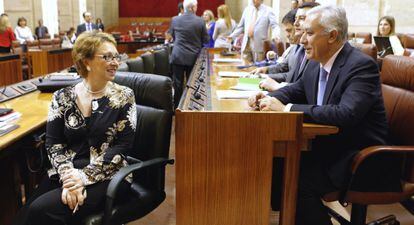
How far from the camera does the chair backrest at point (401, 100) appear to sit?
219 cm

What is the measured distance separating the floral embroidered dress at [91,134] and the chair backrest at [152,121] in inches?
6.5

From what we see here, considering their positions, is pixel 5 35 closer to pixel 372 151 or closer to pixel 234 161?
pixel 234 161

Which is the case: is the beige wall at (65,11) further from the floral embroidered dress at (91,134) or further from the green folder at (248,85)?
the floral embroidered dress at (91,134)

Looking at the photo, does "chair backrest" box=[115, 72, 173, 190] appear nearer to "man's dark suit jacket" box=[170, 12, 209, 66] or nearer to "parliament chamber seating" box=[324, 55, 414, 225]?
"parliament chamber seating" box=[324, 55, 414, 225]

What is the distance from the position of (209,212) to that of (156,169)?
34 centimetres

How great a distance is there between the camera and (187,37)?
249 inches

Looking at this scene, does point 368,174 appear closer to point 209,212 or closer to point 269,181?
point 269,181

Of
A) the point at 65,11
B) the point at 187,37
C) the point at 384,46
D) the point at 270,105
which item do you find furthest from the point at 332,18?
the point at 65,11

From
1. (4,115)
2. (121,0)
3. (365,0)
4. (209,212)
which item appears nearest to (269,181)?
(209,212)

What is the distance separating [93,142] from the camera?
81.1 inches

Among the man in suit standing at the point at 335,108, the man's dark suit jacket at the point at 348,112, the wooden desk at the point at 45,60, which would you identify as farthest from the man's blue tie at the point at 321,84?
the wooden desk at the point at 45,60

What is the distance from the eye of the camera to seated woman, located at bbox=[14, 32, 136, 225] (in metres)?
1.98

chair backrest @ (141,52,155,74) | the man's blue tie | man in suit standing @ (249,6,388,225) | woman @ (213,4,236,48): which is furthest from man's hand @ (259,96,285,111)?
woman @ (213,4,236,48)

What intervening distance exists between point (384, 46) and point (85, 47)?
3808 mm
